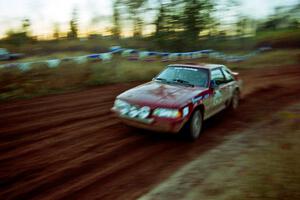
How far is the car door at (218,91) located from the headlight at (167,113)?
165 centimetres

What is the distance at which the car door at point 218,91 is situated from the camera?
7.03m

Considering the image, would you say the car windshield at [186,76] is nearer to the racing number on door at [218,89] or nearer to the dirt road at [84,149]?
the racing number on door at [218,89]

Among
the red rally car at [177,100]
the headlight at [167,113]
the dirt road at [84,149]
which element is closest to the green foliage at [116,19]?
the dirt road at [84,149]

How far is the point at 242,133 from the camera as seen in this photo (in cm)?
696

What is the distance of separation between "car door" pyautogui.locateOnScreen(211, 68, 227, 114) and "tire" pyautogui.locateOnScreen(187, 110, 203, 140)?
0.72 m

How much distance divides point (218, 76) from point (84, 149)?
394 centimetres

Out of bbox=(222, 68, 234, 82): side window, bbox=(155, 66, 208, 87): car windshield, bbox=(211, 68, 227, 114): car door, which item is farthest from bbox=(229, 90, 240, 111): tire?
bbox=(155, 66, 208, 87): car windshield

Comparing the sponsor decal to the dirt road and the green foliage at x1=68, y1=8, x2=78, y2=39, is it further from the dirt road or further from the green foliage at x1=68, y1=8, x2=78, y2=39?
the green foliage at x1=68, y1=8, x2=78, y2=39

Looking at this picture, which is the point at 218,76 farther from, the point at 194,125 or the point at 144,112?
the point at 144,112

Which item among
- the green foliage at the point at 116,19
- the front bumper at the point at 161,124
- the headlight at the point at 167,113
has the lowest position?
the front bumper at the point at 161,124

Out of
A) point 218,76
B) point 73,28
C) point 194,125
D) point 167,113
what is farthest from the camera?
point 73,28

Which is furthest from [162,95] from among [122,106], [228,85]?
[228,85]

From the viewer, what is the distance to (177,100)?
226 inches

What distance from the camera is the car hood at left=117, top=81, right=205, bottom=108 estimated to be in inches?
224
